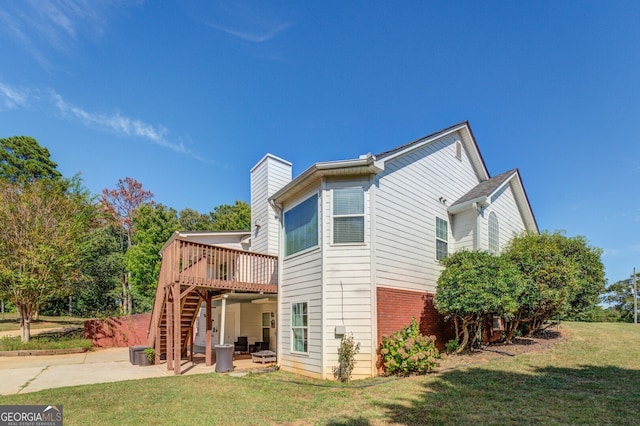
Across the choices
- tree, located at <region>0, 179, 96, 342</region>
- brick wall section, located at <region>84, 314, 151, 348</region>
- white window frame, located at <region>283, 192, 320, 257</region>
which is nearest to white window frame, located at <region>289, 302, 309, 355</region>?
white window frame, located at <region>283, 192, 320, 257</region>

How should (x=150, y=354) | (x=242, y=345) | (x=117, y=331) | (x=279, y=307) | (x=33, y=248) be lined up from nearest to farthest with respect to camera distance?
(x=279, y=307), (x=150, y=354), (x=242, y=345), (x=33, y=248), (x=117, y=331)

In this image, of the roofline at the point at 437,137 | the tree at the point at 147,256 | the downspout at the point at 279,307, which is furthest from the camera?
the tree at the point at 147,256

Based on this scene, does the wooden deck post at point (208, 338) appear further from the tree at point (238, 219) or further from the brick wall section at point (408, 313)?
the tree at point (238, 219)

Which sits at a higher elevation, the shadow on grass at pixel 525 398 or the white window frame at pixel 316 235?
the white window frame at pixel 316 235

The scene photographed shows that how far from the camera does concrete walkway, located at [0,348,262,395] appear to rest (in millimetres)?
9780

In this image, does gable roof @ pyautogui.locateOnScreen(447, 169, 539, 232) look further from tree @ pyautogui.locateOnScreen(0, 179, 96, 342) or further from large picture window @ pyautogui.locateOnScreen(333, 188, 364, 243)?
tree @ pyautogui.locateOnScreen(0, 179, 96, 342)

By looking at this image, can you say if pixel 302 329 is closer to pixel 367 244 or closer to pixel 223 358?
pixel 223 358

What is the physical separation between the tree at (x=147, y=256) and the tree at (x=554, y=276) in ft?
75.7

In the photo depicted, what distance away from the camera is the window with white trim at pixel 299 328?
425 inches

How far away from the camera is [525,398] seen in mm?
6941

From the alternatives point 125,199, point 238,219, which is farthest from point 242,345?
point 125,199

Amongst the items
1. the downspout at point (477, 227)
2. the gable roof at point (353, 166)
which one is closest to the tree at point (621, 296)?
the downspout at point (477, 227)

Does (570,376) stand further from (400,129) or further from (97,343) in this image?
(97,343)

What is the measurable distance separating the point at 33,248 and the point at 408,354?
57.0ft
